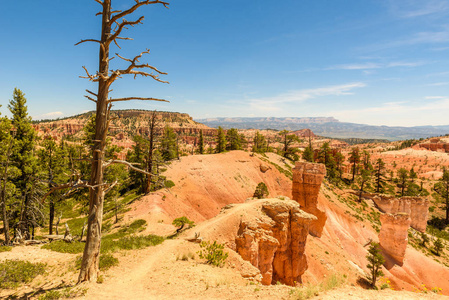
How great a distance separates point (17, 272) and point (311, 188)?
3417 centimetres

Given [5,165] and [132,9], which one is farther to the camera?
[5,165]

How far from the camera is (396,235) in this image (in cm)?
3734

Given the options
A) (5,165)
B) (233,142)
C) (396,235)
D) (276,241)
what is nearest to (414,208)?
(396,235)

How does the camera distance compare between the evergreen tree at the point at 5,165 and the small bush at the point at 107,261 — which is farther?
the evergreen tree at the point at 5,165

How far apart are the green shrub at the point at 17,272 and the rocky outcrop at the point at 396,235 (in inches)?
1855

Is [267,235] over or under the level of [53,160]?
under

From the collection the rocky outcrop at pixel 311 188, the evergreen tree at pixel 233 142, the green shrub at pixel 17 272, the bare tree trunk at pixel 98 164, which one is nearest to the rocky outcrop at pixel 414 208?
the rocky outcrop at pixel 311 188

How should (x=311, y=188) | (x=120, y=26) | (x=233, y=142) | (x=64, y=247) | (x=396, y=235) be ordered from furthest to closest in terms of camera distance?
(x=233, y=142), (x=396, y=235), (x=311, y=188), (x=64, y=247), (x=120, y=26)

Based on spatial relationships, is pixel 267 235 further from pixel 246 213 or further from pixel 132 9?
pixel 132 9

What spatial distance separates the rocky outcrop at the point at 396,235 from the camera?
36.9m

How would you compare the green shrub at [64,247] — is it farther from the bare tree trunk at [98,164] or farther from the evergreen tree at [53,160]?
the evergreen tree at [53,160]

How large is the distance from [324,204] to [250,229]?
2959 cm

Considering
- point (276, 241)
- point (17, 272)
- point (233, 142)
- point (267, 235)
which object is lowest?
point (276, 241)

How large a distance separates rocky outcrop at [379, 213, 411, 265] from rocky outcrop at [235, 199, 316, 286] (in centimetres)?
2402
